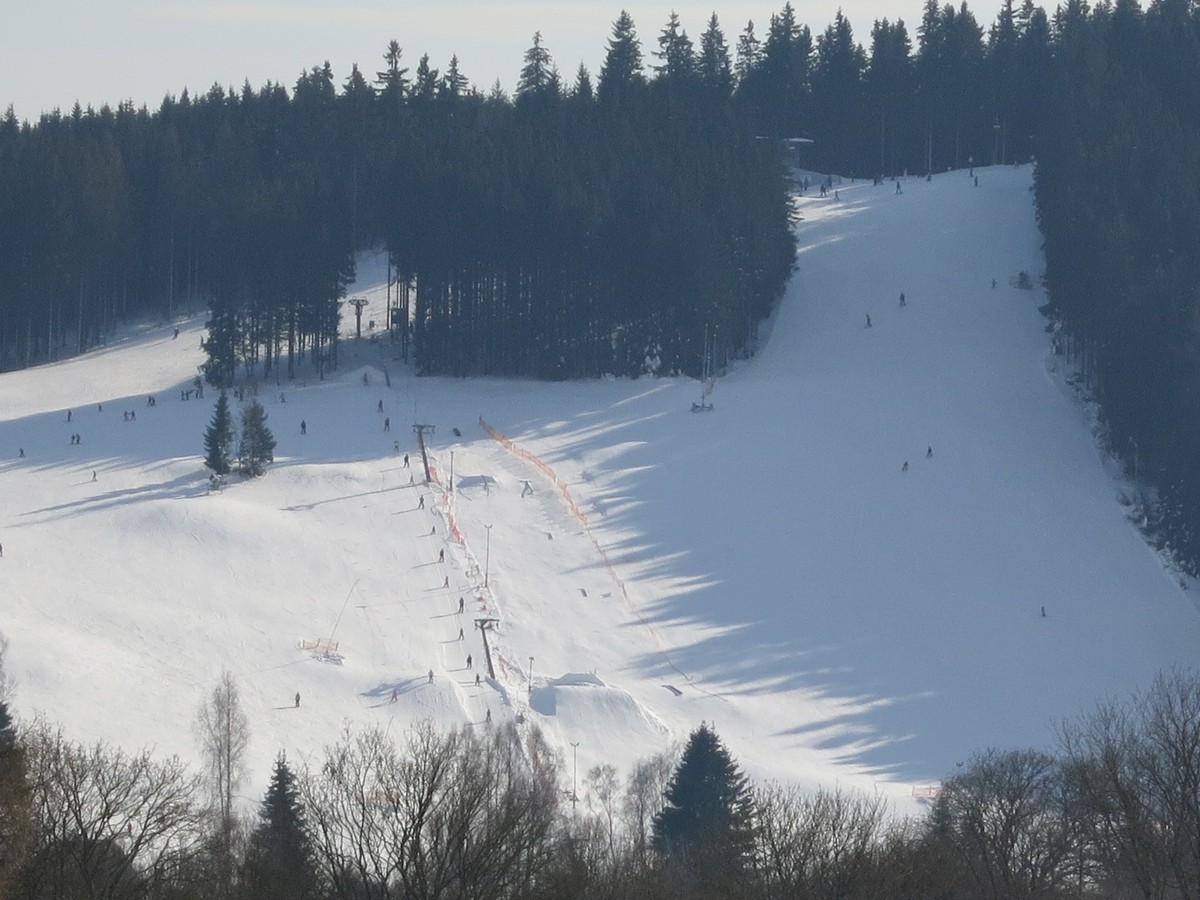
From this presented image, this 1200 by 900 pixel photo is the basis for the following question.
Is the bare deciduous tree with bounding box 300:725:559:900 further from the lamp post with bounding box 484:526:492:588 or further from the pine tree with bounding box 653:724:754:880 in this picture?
the lamp post with bounding box 484:526:492:588

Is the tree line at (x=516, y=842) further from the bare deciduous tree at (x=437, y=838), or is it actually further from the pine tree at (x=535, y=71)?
the pine tree at (x=535, y=71)

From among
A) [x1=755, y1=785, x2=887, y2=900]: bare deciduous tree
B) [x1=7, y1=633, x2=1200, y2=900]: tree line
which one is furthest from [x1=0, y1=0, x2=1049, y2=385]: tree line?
[x1=755, y1=785, x2=887, y2=900]: bare deciduous tree

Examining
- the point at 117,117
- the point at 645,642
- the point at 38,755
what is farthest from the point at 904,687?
the point at 117,117

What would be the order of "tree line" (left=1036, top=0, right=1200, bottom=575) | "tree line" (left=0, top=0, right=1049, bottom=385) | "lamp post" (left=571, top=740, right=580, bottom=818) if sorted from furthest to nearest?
"tree line" (left=0, top=0, right=1049, bottom=385) < "tree line" (left=1036, top=0, right=1200, bottom=575) < "lamp post" (left=571, top=740, right=580, bottom=818)

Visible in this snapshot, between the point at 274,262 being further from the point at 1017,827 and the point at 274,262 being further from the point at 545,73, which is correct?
the point at 1017,827

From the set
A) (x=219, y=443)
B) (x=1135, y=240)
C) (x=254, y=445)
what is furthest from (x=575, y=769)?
(x=1135, y=240)
